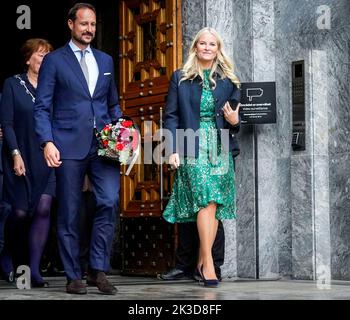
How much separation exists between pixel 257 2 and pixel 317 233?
227 cm

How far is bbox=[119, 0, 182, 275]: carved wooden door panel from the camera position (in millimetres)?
10406

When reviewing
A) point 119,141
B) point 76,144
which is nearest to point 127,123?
point 119,141

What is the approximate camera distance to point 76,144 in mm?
8055

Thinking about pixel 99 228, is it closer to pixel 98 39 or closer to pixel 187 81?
pixel 187 81

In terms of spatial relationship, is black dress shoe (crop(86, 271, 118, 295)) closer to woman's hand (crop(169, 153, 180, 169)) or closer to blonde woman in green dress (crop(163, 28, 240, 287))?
blonde woman in green dress (crop(163, 28, 240, 287))

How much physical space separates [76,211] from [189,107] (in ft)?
4.81

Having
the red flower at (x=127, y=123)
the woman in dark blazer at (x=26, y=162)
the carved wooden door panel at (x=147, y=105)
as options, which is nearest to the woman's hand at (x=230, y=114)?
the red flower at (x=127, y=123)

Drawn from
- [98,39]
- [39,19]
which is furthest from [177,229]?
[39,19]

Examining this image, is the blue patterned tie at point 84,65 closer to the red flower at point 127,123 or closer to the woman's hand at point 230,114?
the red flower at point 127,123

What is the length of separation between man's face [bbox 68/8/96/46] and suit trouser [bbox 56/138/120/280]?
80cm

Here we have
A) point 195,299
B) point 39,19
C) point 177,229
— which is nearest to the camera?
point 195,299

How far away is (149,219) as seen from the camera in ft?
34.8

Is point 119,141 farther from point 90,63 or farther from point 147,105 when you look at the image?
point 147,105

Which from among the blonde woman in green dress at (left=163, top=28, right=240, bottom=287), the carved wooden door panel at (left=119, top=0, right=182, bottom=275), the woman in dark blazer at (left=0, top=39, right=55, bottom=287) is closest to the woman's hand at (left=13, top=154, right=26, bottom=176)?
the woman in dark blazer at (left=0, top=39, right=55, bottom=287)
